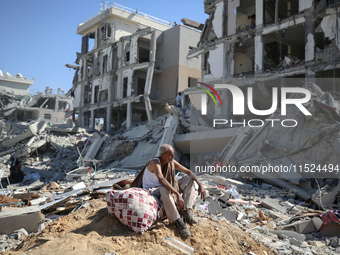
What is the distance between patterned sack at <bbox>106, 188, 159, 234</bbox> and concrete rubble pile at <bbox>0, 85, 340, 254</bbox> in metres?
1.03

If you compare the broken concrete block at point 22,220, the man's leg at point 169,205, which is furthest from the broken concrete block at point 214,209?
the broken concrete block at point 22,220

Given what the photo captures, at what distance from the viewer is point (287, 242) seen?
4992mm

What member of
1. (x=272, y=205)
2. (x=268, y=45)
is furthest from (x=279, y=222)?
(x=268, y=45)

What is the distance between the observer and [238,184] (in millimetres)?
9570

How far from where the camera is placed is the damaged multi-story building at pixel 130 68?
27.8m

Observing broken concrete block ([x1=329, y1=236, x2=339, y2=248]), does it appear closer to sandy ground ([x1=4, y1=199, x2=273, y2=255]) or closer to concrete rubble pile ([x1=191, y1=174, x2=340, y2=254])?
concrete rubble pile ([x1=191, y1=174, x2=340, y2=254])

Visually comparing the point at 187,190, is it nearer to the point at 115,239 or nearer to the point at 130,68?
the point at 115,239

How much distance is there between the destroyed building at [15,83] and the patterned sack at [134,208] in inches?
1729

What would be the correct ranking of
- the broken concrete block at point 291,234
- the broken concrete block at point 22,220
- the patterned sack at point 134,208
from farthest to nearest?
the broken concrete block at point 291,234
the broken concrete block at point 22,220
the patterned sack at point 134,208

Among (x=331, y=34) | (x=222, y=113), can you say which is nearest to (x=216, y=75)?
(x=222, y=113)

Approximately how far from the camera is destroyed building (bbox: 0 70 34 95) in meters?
43.3

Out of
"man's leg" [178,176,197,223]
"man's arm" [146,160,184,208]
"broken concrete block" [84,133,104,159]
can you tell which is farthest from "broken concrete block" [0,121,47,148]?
"man's arm" [146,160,184,208]

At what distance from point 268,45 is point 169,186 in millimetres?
18296

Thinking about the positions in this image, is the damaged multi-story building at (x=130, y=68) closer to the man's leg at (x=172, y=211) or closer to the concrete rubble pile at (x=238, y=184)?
the concrete rubble pile at (x=238, y=184)
